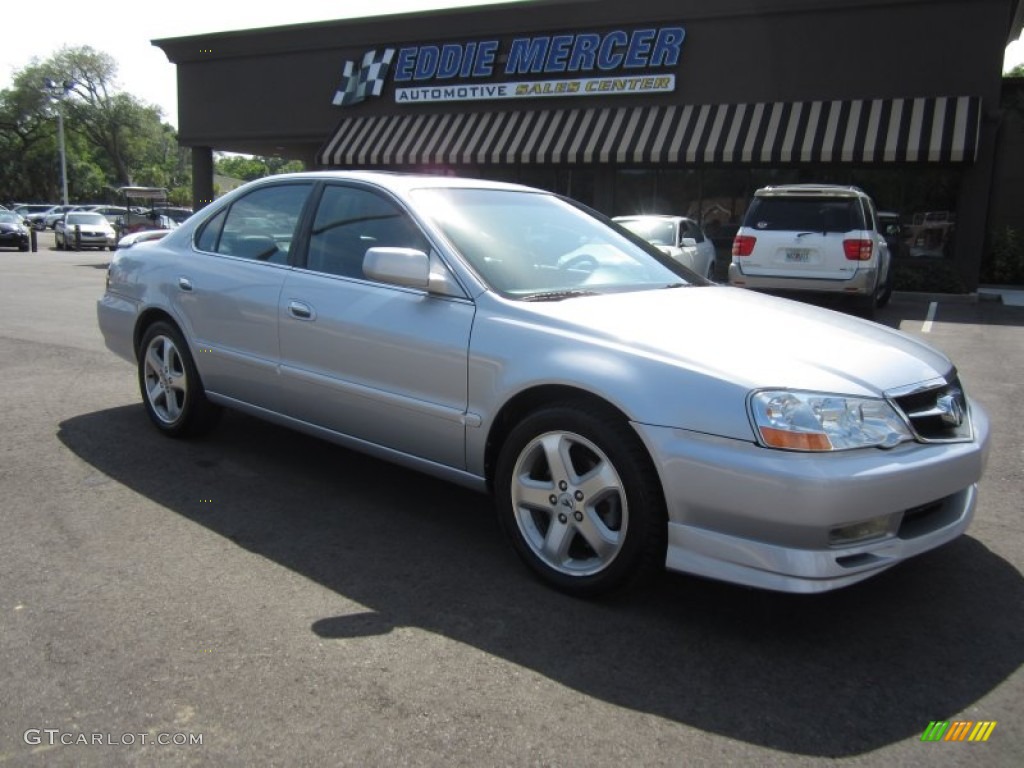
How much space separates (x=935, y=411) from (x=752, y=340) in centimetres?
71

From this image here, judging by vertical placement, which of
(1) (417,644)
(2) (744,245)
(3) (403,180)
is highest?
(3) (403,180)

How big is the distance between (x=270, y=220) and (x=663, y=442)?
2.82m

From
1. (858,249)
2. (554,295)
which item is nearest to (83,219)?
(858,249)

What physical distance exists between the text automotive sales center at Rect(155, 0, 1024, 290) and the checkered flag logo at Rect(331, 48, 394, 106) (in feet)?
0.17

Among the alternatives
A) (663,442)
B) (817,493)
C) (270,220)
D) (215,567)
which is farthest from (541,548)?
(270,220)

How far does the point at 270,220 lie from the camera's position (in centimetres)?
473

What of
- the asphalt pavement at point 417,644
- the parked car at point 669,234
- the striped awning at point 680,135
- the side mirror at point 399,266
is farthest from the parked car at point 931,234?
the side mirror at point 399,266

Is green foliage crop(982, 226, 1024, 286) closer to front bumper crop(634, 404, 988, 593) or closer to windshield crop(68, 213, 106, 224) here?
front bumper crop(634, 404, 988, 593)

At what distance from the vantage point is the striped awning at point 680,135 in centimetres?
1588

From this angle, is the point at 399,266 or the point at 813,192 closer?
the point at 399,266

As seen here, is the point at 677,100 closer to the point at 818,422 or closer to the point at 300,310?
the point at 300,310

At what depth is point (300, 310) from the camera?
4.22 meters

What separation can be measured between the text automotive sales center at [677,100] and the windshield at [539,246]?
13364 millimetres

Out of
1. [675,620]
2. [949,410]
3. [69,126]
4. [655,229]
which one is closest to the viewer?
[675,620]
